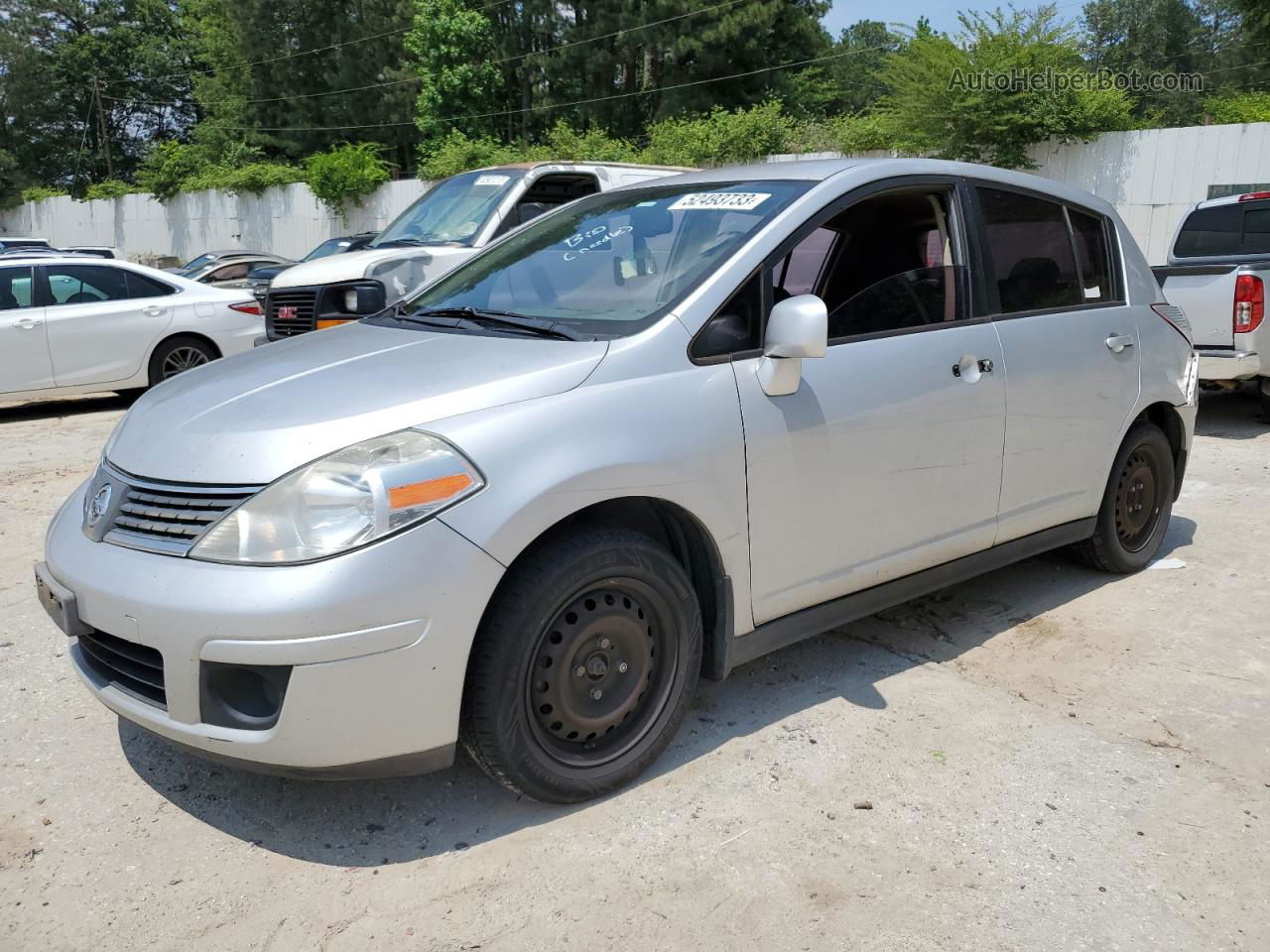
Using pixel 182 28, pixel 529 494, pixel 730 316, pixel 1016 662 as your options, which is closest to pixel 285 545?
pixel 529 494

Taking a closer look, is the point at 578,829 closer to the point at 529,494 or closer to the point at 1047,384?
the point at 529,494

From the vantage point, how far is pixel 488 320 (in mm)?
3451

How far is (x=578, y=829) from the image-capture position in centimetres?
290

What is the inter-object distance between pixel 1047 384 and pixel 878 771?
5.67 ft

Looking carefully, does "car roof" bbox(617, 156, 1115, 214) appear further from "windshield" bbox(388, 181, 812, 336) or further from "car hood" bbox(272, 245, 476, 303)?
"car hood" bbox(272, 245, 476, 303)

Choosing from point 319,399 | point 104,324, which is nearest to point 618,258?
point 319,399

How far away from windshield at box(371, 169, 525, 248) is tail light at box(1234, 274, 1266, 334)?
5.55 m

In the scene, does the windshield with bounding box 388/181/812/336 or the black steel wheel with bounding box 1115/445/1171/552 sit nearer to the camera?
the windshield with bounding box 388/181/812/336

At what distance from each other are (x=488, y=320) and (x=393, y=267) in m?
4.52

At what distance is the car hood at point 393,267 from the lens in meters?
7.64

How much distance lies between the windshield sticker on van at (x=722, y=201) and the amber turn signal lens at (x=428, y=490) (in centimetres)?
148

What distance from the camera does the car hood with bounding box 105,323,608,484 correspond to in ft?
8.71

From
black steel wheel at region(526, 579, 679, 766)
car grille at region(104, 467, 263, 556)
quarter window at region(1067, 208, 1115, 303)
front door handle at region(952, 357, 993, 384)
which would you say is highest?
quarter window at region(1067, 208, 1115, 303)

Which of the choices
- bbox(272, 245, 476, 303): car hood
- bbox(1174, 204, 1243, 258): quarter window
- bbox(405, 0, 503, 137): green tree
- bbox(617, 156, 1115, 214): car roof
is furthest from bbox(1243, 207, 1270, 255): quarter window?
bbox(405, 0, 503, 137): green tree
